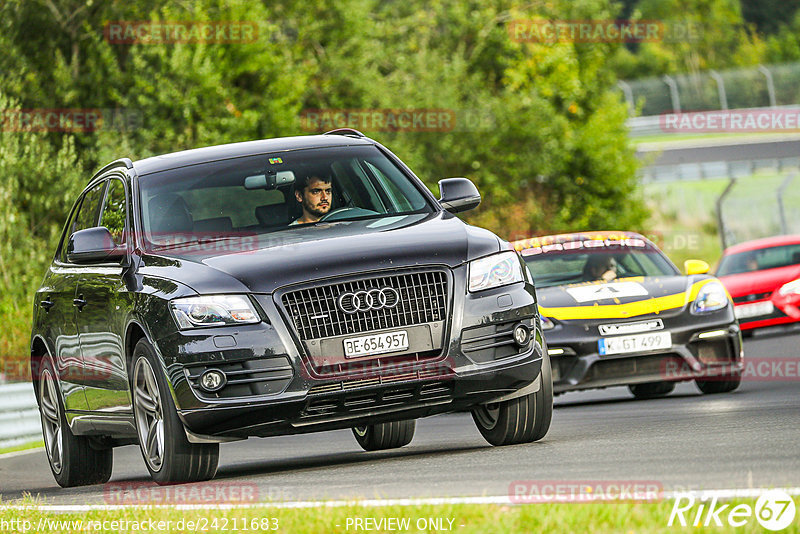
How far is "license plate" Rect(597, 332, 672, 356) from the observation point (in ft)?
41.9

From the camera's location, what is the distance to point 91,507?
7.66 metres

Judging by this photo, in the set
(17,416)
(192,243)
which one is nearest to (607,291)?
(192,243)

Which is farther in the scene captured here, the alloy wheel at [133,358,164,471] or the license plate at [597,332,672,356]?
the license plate at [597,332,672,356]

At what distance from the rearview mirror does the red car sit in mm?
12593

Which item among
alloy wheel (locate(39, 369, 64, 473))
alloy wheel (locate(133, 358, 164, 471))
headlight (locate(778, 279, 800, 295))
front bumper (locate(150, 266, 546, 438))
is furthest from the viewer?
headlight (locate(778, 279, 800, 295))

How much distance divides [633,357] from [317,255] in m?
5.36

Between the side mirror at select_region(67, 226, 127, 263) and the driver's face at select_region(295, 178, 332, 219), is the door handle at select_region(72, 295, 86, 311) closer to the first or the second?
the side mirror at select_region(67, 226, 127, 263)

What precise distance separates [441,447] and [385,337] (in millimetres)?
2258

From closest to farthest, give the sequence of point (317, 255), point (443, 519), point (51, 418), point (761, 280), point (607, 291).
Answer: point (443, 519) < point (317, 255) < point (51, 418) < point (607, 291) < point (761, 280)

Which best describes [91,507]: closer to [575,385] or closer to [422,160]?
[575,385]

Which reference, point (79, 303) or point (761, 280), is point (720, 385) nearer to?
point (79, 303)

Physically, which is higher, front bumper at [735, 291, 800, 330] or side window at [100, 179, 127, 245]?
side window at [100, 179, 127, 245]

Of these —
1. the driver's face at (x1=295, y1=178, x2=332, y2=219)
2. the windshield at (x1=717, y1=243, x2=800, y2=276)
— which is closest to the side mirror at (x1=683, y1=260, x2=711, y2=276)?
the driver's face at (x1=295, y1=178, x2=332, y2=219)

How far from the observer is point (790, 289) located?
20.8 meters
